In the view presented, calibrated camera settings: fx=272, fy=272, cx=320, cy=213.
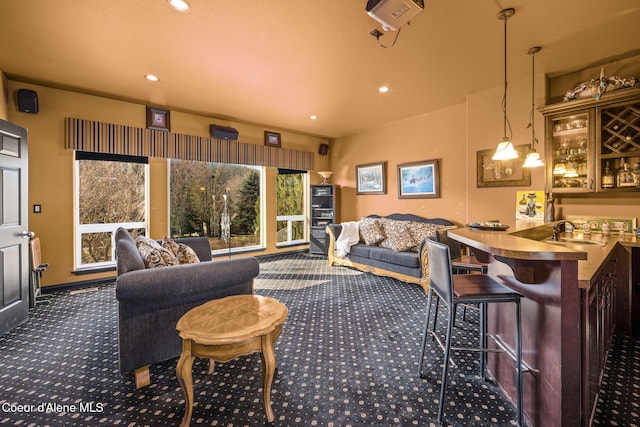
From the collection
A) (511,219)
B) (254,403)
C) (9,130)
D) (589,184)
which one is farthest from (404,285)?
(9,130)

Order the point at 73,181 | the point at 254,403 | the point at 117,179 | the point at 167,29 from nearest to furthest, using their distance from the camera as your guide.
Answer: the point at 254,403
the point at 167,29
the point at 73,181
the point at 117,179

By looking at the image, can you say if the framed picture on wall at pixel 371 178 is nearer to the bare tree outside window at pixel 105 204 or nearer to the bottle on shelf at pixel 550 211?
the bottle on shelf at pixel 550 211

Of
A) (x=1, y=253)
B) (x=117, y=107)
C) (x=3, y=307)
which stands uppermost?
(x=117, y=107)

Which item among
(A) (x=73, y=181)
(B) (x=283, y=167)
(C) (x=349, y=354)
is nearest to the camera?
(C) (x=349, y=354)

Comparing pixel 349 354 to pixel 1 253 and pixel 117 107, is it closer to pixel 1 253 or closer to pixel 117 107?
pixel 1 253

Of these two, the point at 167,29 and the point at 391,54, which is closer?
the point at 167,29

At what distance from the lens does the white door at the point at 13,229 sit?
264 cm

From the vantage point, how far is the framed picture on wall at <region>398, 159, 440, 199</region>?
4788 mm

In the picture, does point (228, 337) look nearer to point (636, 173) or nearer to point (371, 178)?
point (636, 173)

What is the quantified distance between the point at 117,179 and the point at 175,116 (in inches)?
55.6

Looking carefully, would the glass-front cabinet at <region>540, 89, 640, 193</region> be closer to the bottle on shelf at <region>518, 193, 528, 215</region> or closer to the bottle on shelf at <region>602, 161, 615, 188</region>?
the bottle on shelf at <region>602, 161, 615, 188</region>

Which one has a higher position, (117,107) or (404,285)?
(117,107)

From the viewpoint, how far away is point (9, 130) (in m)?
2.73

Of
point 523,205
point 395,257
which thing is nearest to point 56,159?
point 395,257
